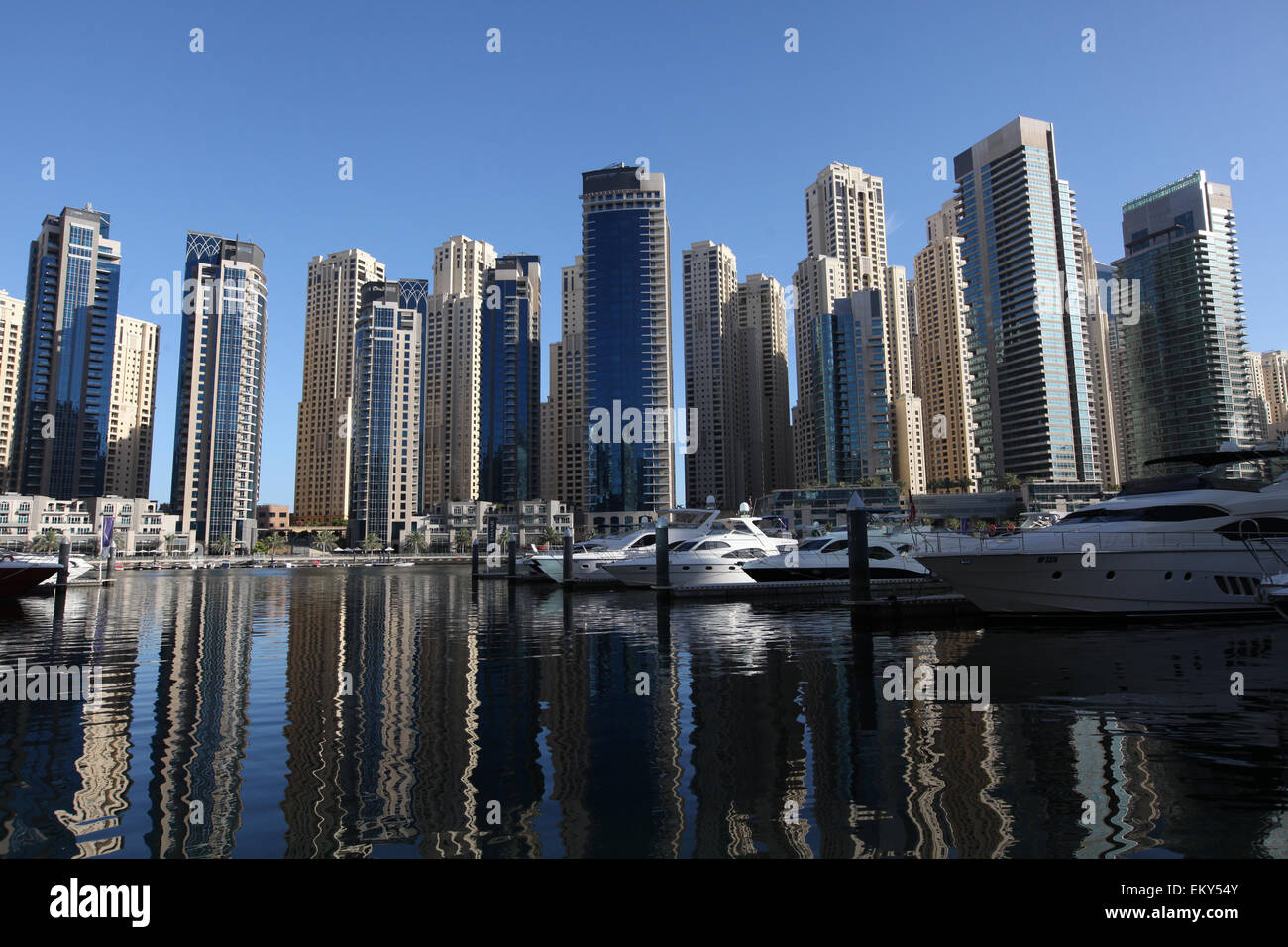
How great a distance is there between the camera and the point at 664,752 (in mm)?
10398

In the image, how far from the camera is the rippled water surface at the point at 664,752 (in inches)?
289

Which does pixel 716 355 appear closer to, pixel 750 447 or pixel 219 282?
pixel 750 447

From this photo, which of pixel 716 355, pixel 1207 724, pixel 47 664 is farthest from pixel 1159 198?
pixel 47 664

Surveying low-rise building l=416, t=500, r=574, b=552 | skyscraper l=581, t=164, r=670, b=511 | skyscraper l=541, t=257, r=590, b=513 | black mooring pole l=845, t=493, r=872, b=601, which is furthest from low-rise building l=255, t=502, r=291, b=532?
black mooring pole l=845, t=493, r=872, b=601

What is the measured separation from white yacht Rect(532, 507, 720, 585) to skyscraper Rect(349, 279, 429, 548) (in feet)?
423

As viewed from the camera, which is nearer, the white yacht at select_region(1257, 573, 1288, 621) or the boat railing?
the white yacht at select_region(1257, 573, 1288, 621)

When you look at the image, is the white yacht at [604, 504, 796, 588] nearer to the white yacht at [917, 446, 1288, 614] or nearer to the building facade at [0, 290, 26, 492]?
the white yacht at [917, 446, 1288, 614]

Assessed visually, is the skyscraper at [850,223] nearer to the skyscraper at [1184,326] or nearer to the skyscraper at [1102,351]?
the skyscraper at [1102,351]

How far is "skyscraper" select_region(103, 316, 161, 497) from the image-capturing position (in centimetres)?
16938

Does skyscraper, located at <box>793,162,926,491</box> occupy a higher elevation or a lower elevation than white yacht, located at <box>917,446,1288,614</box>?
higher

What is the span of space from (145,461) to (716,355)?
491ft

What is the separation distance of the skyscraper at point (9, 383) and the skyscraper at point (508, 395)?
101192 millimetres

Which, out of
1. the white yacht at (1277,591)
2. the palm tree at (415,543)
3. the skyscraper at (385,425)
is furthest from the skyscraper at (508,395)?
the white yacht at (1277,591)

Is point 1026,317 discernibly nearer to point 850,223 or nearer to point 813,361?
point 813,361
